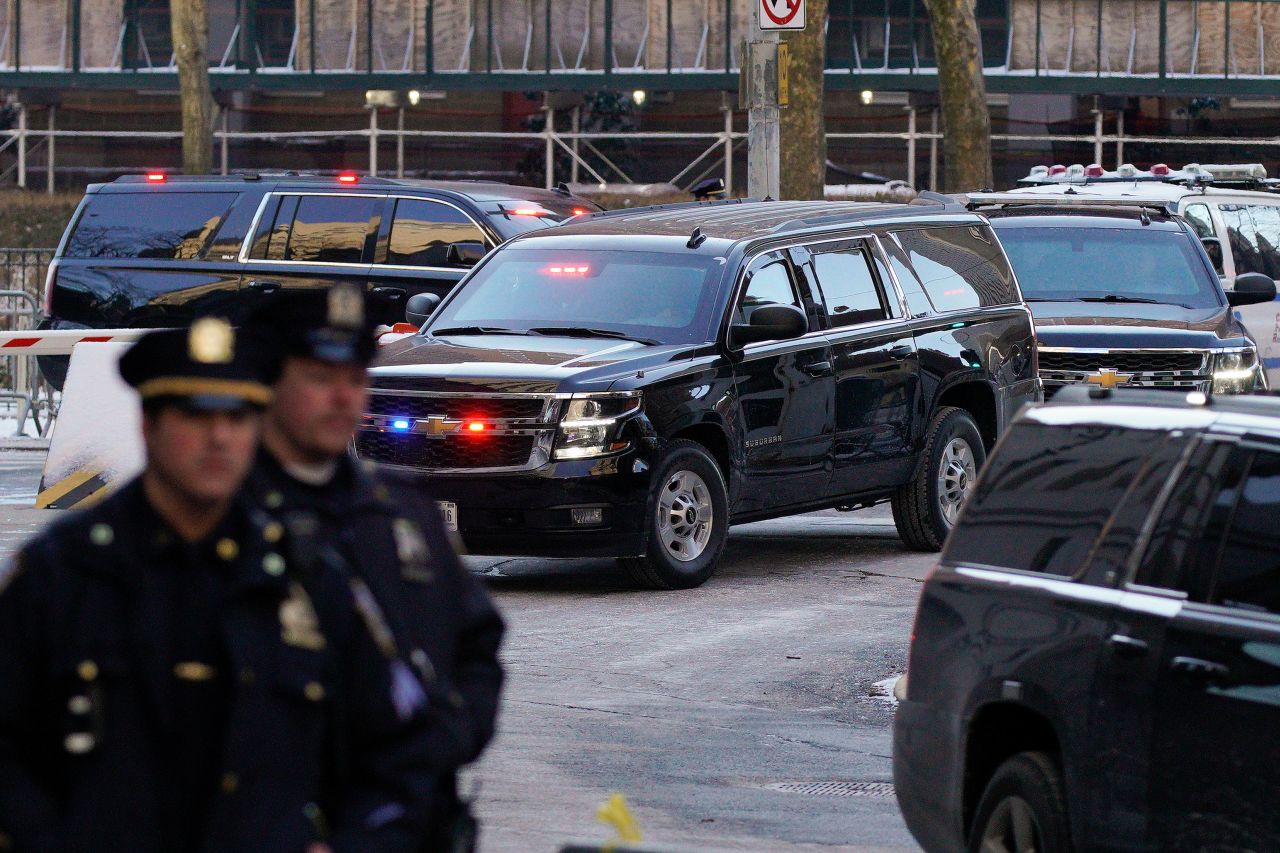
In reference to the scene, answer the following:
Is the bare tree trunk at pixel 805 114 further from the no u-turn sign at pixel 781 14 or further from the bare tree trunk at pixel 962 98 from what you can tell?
the no u-turn sign at pixel 781 14

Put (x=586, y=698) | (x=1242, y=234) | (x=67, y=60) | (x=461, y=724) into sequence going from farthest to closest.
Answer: (x=67, y=60), (x=1242, y=234), (x=586, y=698), (x=461, y=724)

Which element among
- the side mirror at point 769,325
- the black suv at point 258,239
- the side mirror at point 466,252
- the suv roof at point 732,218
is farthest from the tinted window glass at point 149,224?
the side mirror at point 769,325

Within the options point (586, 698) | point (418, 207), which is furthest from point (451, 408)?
point (418, 207)

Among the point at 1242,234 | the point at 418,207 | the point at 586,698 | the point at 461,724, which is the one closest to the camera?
the point at 461,724

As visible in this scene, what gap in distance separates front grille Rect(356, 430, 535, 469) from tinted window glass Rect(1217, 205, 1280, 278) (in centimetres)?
912

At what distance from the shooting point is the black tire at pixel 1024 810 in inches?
211

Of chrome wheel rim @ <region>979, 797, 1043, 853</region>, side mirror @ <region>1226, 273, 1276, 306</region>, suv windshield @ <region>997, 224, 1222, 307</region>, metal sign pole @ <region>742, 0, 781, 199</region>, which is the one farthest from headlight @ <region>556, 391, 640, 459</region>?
metal sign pole @ <region>742, 0, 781, 199</region>

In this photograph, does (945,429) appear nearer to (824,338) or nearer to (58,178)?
(824,338)

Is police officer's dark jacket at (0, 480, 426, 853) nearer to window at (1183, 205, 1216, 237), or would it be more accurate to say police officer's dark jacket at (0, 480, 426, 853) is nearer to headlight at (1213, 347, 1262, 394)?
headlight at (1213, 347, 1262, 394)

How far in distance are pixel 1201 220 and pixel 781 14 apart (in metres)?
3.92

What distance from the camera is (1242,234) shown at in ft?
61.2

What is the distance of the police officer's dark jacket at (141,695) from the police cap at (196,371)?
16 centimetres

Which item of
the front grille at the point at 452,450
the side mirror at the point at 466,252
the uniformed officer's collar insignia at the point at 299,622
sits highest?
the side mirror at the point at 466,252

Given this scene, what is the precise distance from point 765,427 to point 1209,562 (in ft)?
22.3
